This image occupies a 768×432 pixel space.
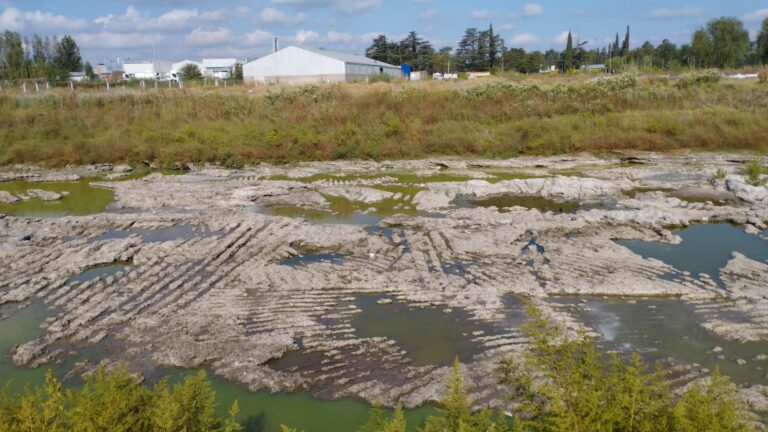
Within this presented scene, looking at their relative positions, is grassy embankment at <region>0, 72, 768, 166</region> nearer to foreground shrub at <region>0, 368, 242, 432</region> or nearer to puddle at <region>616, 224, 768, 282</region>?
puddle at <region>616, 224, 768, 282</region>

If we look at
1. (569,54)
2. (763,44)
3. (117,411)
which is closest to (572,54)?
(569,54)

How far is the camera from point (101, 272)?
976 cm

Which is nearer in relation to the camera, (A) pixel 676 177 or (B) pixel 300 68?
(A) pixel 676 177

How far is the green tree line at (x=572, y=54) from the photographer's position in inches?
1838

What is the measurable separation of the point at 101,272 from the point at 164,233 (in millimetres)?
2318

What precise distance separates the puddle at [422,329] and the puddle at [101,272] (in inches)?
186

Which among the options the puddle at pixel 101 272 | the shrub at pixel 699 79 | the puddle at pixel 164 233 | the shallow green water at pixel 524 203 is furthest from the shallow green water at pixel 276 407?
the shrub at pixel 699 79

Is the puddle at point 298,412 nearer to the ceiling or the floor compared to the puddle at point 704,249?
nearer to the floor

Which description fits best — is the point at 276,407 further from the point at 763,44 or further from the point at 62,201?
the point at 763,44

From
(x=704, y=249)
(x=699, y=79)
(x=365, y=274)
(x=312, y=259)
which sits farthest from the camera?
(x=699, y=79)

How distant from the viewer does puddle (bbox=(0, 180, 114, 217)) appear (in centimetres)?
1445

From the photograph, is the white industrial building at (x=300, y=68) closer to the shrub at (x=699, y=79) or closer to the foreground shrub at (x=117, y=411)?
the shrub at (x=699, y=79)

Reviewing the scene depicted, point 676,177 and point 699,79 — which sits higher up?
point 699,79

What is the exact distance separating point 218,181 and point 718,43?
48533 millimetres
